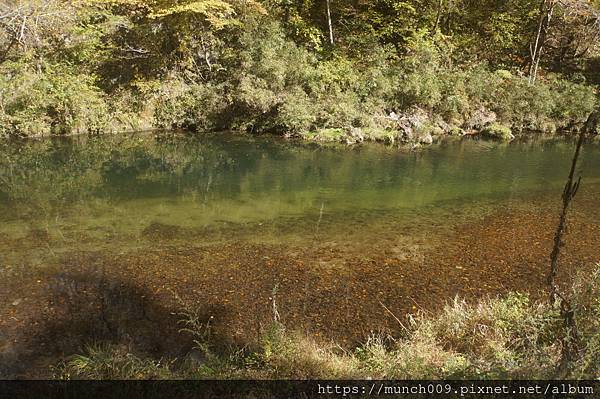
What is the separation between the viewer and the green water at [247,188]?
32.0ft

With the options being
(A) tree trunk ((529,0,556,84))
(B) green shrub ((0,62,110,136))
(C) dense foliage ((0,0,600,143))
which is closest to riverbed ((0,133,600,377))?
(B) green shrub ((0,62,110,136))

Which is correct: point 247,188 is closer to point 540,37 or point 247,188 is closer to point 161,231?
point 161,231

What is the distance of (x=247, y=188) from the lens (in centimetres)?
1303

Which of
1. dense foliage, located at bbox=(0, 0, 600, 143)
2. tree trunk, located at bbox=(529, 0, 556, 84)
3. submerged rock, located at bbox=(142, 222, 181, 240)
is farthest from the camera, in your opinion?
tree trunk, located at bbox=(529, 0, 556, 84)

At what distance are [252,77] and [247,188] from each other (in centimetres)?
829

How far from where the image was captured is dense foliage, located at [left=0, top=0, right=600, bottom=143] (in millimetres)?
19094

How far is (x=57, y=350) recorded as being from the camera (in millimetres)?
5613

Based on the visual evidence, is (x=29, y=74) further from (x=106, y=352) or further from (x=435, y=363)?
(x=435, y=363)

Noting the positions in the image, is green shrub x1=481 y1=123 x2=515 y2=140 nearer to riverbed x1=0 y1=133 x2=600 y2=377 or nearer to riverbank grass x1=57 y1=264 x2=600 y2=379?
riverbed x1=0 y1=133 x2=600 y2=377

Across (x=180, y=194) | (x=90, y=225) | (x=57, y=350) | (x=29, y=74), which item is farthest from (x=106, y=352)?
(x=29, y=74)

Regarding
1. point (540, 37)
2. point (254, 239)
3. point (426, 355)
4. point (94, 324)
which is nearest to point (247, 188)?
point (254, 239)

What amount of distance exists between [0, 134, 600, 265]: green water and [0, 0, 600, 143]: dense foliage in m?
1.53

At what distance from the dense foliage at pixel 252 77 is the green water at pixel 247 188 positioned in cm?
153

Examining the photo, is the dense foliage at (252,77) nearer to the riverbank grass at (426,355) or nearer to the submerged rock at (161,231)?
the submerged rock at (161,231)
